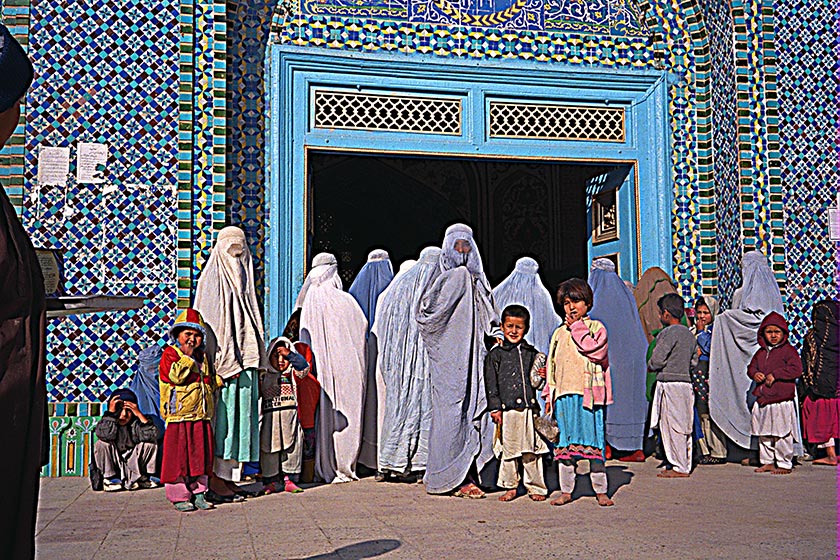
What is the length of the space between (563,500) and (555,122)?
3494 mm

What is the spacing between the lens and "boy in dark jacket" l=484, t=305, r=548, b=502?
4.89 meters

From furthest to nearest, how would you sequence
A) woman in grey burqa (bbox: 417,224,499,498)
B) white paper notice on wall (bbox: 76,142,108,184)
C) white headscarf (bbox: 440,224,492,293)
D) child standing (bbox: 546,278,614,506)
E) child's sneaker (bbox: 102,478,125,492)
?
white paper notice on wall (bbox: 76,142,108,184) → child's sneaker (bbox: 102,478,125,492) → white headscarf (bbox: 440,224,492,293) → woman in grey burqa (bbox: 417,224,499,498) → child standing (bbox: 546,278,614,506)

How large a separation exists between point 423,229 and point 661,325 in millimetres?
6392

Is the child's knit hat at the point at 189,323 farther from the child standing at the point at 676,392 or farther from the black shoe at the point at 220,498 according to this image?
the child standing at the point at 676,392

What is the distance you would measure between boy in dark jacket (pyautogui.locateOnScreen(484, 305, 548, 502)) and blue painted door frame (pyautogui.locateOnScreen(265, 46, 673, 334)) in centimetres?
226

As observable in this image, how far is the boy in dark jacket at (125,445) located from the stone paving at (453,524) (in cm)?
15

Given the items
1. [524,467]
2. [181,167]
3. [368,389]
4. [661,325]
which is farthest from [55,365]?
[661,325]

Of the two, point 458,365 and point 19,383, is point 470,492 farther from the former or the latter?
→ point 19,383

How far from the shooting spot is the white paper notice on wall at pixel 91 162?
639 centimetres

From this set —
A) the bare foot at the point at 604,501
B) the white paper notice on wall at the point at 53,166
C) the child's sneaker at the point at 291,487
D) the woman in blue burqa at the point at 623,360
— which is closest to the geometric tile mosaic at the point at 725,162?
the woman in blue burqa at the point at 623,360

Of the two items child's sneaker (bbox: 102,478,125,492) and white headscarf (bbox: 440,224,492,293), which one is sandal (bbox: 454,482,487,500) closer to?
white headscarf (bbox: 440,224,492,293)

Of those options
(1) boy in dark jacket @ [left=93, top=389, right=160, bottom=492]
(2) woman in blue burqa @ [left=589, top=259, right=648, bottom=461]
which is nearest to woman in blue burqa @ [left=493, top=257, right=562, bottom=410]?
(2) woman in blue burqa @ [left=589, top=259, right=648, bottom=461]

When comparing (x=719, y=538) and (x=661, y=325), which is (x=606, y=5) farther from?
(x=719, y=538)

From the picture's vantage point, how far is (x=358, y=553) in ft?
11.6
